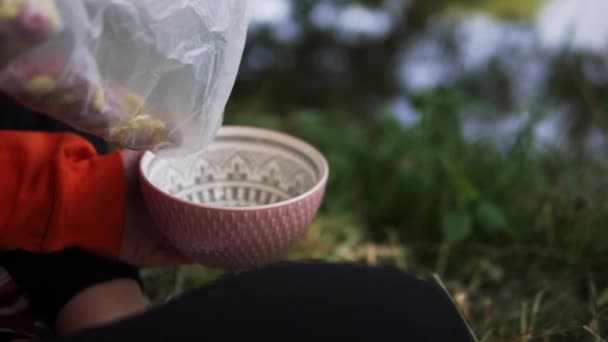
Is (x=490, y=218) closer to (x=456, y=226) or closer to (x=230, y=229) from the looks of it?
(x=456, y=226)

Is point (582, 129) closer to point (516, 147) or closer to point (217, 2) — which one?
point (516, 147)

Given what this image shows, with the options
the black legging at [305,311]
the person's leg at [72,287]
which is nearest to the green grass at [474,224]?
the person's leg at [72,287]

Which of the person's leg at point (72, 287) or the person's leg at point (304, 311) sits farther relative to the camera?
the person's leg at point (72, 287)

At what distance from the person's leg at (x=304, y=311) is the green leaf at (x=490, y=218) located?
470 millimetres

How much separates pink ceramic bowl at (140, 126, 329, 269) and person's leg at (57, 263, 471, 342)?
11 cm

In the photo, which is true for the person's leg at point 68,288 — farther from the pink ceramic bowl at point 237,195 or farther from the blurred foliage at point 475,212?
the blurred foliage at point 475,212

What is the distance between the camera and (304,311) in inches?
18.8

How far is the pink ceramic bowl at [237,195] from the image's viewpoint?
23.2 inches

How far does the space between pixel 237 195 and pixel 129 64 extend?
250mm

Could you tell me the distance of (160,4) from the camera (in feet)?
1.67

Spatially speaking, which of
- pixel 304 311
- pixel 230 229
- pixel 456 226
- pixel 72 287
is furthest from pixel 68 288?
pixel 456 226

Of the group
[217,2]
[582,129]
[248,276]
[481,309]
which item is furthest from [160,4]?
[582,129]

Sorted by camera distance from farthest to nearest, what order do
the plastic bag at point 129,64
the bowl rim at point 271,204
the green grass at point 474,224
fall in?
1. the green grass at point 474,224
2. the bowl rim at point 271,204
3. the plastic bag at point 129,64

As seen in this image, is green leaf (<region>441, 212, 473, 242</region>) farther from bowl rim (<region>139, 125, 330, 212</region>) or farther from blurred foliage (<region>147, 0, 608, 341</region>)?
bowl rim (<region>139, 125, 330, 212</region>)
